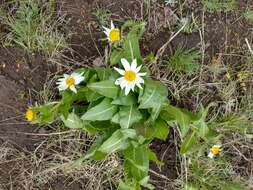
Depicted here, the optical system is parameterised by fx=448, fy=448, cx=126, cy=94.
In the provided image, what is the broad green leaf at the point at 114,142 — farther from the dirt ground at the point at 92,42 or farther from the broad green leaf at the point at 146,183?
the dirt ground at the point at 92,42

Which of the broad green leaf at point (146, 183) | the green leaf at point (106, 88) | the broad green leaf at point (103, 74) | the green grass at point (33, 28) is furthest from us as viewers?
the green grass at point (33, 28)

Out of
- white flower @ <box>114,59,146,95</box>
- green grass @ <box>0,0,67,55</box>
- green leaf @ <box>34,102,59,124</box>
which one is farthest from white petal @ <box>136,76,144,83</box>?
green grass @ <box>0,0,67,55</box>

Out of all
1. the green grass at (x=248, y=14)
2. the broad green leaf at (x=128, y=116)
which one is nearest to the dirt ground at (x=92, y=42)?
the green grass at (x=248, y=14)

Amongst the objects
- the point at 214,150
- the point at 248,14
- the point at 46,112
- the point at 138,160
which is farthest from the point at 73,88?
the point at 248,14

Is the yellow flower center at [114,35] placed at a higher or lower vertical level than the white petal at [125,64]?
higher

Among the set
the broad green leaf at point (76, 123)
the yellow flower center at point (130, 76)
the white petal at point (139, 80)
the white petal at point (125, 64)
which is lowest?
the broad green leaf at point (76, 123)

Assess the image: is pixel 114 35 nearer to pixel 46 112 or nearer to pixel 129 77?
pixel 129 77

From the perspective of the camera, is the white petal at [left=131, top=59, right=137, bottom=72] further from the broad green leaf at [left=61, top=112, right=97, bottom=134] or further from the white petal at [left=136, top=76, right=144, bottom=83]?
the broad green leaf at [left=61, top=112, right=97, bottom=134]
